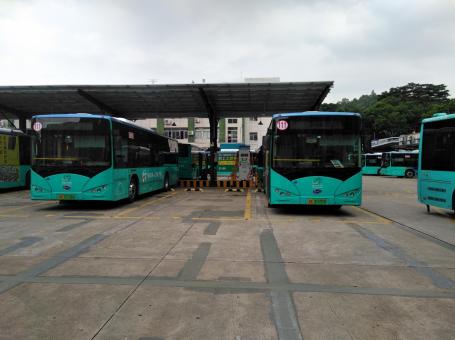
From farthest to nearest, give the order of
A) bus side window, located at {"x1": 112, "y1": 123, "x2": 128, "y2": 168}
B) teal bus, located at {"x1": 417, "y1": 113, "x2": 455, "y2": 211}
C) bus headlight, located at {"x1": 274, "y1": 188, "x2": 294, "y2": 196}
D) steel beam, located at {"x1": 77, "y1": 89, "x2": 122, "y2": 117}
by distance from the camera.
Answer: steel beam, located at {"x1": 77, "y1": 89, "x2": 122, "y2": 117} < bus side window, located at {"x1": 112, "y1": 123, "x2": 128, "y2": 168} < bus headlight, located at {"x1": 274, "y1": 188, "x2": 294, "y2": 196} < teal bus, located at {"x1": 417, "y1": 113, "x2": 455, "y2": 211}

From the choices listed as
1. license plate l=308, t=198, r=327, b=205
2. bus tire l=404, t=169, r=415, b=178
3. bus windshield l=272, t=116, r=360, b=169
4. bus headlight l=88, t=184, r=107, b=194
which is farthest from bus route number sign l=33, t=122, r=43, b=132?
bus tire l=404, t=169, r=415, b=178

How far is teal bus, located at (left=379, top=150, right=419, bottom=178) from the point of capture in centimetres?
3806

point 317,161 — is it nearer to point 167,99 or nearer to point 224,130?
point 167,99

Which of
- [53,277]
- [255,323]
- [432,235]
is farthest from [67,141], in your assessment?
[432,235]

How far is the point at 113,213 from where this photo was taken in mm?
10812

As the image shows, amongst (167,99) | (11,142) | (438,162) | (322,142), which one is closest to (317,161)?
(322,142)

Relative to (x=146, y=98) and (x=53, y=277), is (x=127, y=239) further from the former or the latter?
(x=146, y=98)

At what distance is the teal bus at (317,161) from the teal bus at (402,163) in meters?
31.6

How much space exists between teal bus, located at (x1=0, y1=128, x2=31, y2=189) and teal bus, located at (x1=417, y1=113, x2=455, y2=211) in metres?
17.4

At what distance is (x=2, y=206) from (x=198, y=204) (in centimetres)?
675

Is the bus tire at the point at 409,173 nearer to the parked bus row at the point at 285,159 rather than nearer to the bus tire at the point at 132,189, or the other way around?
the parked bus row at the point at 285,159

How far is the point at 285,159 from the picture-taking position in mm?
10500

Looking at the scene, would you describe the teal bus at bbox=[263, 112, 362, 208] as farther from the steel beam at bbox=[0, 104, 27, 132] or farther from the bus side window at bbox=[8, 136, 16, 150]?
the steel beam at bbox=[0, 104, 27, 132]

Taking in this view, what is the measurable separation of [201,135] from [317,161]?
181ft
